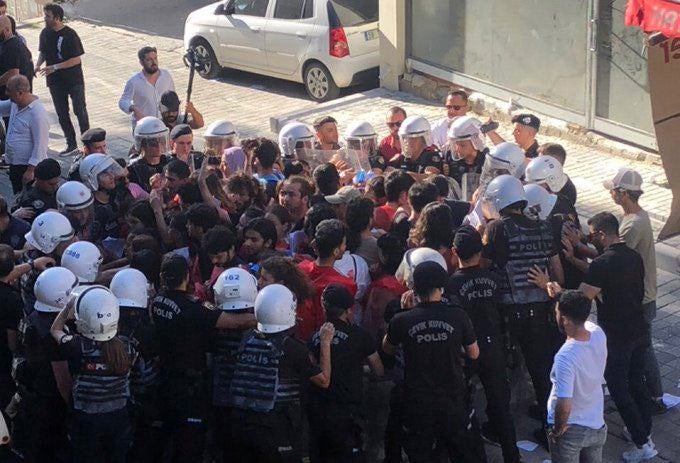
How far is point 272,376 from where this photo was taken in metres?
6.68

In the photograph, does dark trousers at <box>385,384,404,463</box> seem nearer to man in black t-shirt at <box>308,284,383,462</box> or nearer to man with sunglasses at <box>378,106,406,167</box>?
man in black t-shirt at <box>308,284,383,462</box>

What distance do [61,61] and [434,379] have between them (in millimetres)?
8347

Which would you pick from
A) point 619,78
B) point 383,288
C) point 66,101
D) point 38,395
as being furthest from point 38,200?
point 619,78

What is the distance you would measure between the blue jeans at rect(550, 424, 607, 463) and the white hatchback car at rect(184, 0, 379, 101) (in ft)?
32.2

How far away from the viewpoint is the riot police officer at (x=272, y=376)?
6.66 m

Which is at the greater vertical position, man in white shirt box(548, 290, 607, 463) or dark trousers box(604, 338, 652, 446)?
man in white shirt box(548, 290, 607, 463)

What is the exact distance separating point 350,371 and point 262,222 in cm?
147

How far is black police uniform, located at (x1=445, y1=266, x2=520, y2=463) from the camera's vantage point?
728 centimetres

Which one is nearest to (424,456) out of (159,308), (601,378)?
(601,378)

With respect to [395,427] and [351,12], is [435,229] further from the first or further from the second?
[351,12]

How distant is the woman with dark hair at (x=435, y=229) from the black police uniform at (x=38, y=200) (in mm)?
3312

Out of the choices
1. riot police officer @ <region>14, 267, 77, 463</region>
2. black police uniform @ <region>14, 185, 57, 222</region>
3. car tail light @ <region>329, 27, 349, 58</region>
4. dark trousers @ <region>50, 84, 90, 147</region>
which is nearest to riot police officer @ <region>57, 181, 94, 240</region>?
black police uniform @ <region>14, 185, 57, 222</region>

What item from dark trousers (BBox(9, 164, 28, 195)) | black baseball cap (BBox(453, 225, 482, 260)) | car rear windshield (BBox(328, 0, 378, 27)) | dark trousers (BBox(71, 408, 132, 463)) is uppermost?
black baseball cap (BBox(453, 225, 482, 260))

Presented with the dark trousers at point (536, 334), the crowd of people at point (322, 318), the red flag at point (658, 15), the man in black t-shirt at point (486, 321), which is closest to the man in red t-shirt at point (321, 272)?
the crowd of people at point (322, 318)
